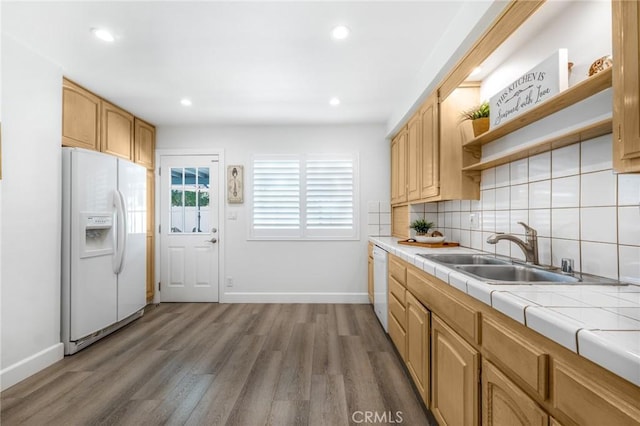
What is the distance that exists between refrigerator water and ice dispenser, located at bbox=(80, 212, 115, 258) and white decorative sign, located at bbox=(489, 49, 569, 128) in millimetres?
3333

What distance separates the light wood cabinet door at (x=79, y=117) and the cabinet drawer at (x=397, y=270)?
10.2ft

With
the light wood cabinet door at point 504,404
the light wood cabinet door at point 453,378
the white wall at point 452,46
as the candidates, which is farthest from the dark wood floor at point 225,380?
the white wall at point 452,46

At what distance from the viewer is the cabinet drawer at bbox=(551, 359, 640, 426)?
1.80 feet

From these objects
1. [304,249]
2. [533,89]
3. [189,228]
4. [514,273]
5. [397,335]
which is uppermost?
[533,89]

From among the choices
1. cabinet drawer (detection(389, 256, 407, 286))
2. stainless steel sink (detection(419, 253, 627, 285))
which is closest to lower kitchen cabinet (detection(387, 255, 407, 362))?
cabinet drawer (detection(389, 256, 407, 286))

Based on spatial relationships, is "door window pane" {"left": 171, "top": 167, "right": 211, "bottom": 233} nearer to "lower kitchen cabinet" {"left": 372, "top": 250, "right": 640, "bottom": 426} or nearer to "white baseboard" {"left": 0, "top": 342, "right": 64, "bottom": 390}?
"white baseboard" {"left": 0, "top": 342, "right": 64, "bottom": 390}

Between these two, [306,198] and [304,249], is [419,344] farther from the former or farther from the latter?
[306,198]

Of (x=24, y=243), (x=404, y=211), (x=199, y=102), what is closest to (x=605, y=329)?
(x=404, y=211)

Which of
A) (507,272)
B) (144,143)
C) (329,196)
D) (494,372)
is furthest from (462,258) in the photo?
(144,143)

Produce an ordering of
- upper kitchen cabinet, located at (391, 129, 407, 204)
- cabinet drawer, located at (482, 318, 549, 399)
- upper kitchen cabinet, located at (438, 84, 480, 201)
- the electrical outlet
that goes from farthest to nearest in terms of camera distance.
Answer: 1. upper kitchen cabinet, located at (391, 129, 407, 204)
2. the electrical outlet
3. upper kitchen cabinet, located at (438, 84, 480, 201)
4. cabinet drawer, located at (482, 318, 549, 399)

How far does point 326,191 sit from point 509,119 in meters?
2.44

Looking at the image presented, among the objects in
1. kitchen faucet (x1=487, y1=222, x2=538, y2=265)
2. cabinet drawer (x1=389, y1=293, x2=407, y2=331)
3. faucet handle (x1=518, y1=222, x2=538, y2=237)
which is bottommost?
cabinet drawer (x1=389, y1=293, x2=407, y2=331)

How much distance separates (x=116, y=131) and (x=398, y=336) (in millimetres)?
3643

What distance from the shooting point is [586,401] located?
0.62 m
